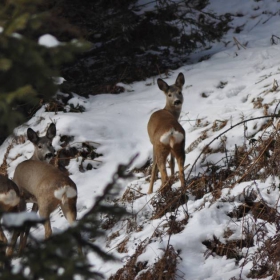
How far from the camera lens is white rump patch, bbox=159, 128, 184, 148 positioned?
9219 mm

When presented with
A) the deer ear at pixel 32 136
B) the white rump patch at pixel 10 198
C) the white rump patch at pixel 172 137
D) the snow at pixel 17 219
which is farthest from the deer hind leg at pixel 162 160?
the snow at pixel 17 219

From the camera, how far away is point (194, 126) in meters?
11.5

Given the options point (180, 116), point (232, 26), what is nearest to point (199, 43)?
point (232, 26)

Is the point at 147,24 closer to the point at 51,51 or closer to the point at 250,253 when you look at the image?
the point at 250,253

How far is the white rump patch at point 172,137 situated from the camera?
922cm

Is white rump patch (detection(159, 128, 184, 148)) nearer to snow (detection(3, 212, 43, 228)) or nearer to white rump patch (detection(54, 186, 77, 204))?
white rump patch (detection(54, 186, 77, 204))

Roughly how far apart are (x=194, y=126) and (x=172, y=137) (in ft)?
7.67

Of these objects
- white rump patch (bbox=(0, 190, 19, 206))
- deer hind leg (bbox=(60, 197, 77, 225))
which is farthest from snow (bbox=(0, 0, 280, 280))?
white rump patch (bbox=(0, 190, 19, 206))

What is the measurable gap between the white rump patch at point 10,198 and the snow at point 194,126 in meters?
0.81

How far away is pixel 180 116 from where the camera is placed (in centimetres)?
1223

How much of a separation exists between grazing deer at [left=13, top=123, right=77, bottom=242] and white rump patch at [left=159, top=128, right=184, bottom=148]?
4.79 ft

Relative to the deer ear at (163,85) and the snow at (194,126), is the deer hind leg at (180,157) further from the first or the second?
the deer ear at (163,85)

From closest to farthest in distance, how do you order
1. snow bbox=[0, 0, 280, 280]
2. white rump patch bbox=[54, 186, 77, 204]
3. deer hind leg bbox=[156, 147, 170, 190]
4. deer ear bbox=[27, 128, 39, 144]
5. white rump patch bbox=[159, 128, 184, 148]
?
snow bbox=[0, 0, 280, 280], white rump patch bbox=[54, 186, 77, 204], white rump patch bbox=[159, 128, 184, 148], deer hind leg bbox=[156, 147, 170, 190], deer ear bbox=[27, 128, 39, 144]

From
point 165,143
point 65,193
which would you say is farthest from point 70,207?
point 165,143
